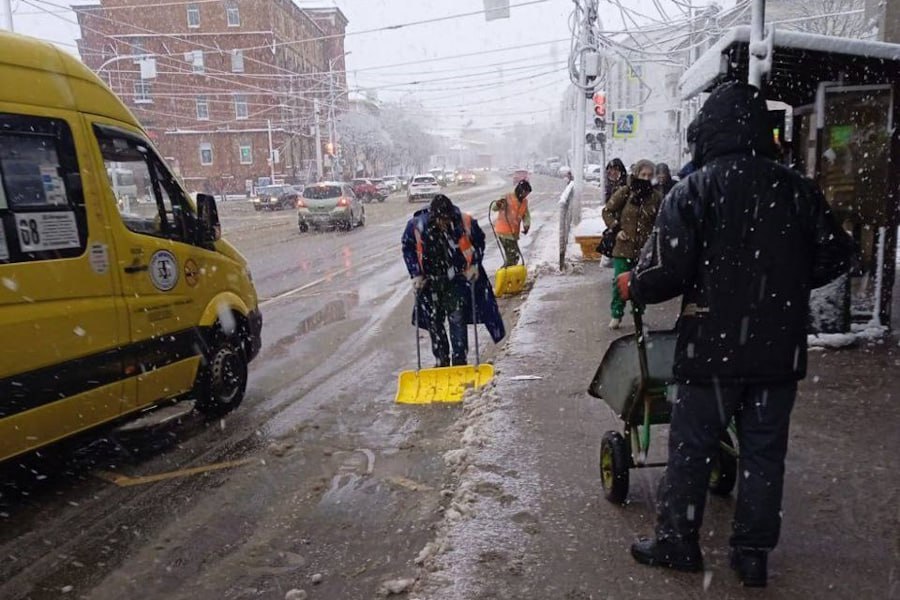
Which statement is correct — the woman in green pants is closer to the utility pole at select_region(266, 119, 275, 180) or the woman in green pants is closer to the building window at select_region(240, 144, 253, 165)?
the utility pole at select_region(266, 119, 275, 180)

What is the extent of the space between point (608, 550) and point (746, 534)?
65cm

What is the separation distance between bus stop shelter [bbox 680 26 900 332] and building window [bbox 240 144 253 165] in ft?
197

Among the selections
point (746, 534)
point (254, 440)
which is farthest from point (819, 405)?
point (254, 440)

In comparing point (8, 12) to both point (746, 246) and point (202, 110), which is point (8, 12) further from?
point (202, 110)

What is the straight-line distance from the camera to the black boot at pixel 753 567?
287 centimetres

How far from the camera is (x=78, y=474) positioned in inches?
185

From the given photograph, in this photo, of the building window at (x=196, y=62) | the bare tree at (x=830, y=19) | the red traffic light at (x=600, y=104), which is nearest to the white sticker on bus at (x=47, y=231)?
the red traffic light at (x=600, y=104)

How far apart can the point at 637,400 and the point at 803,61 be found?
4452mm

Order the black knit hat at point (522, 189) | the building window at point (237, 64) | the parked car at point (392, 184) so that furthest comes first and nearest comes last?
the parked car at point (392, 184) → the building window at point (237, 64) → the black knit hat at point (522, 189)

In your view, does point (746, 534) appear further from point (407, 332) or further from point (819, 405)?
point (407, 332)

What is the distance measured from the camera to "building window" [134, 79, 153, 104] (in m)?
60.6

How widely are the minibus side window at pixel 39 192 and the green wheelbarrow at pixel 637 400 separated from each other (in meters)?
3.17

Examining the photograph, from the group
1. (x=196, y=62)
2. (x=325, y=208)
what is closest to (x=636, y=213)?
(x=325, y=208)

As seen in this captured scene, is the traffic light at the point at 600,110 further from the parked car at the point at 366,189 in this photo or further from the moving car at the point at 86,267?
the parked car at the point at 366,189
